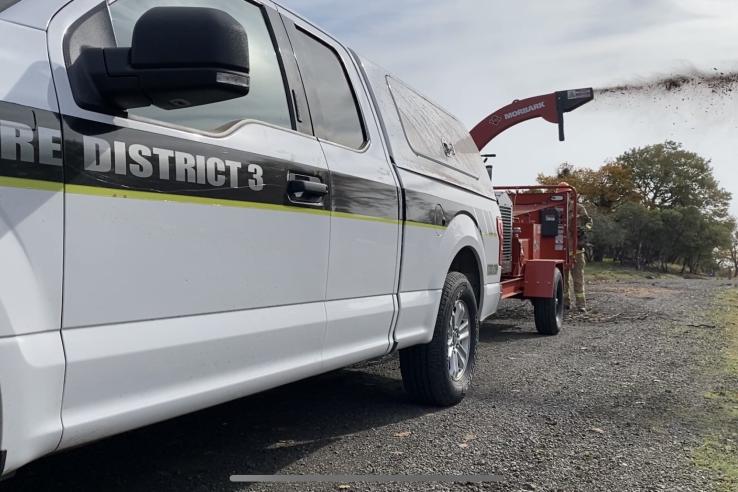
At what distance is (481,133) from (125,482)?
970 cm

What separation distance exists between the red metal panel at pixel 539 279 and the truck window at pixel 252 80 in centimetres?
645

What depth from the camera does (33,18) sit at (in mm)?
2156

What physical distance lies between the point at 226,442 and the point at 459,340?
6.52ft

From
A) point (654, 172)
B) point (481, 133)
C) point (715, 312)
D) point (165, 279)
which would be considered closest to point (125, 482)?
point (165, 279)

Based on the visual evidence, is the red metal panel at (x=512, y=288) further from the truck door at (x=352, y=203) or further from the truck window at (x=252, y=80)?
the truck window at (x=252, y=80)

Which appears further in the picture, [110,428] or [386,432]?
[386,432]

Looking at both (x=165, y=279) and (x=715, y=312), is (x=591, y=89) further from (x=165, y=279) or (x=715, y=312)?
(x=165, y=279)

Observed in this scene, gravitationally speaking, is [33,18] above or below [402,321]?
above

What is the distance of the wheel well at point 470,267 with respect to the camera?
5402 millimetres

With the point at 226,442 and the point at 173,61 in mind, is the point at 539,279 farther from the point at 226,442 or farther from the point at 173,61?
the point at 173,61

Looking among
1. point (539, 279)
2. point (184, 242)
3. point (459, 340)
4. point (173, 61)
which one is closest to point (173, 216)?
point (184, 242)

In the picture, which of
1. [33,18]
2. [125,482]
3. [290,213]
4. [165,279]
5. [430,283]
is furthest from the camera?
[430,283]

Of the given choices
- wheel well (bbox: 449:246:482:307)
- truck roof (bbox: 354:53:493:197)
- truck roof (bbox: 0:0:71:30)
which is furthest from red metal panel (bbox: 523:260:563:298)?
truck roof (bbox: 0:0:71:30)

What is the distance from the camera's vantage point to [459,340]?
5230mm
